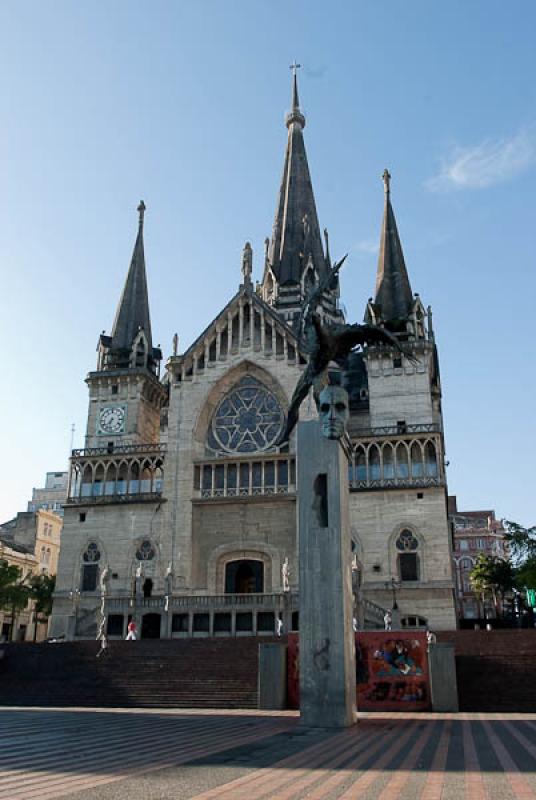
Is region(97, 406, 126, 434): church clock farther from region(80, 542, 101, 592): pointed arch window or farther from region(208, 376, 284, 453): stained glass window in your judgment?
region(80, 542, 101, 592): pointed arch window

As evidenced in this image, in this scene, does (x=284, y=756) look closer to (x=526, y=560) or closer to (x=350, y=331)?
(x=350, y=331)

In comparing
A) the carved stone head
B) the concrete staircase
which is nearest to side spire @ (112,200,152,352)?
the concrete staircase

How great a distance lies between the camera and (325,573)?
1775cm

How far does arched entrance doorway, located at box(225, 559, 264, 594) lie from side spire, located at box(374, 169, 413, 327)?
19357 millimetres

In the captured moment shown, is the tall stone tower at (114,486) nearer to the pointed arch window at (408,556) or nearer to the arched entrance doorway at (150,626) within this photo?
the arched entrance doorway at (150,626)

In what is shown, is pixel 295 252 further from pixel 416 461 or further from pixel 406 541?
pixel 406 541

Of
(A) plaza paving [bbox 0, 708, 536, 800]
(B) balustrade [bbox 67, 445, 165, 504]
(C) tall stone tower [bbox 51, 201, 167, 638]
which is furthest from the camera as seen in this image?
(B) balustrade [bbox 67, 445, 165, 504]

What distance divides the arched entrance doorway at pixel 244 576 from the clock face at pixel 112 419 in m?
13.2

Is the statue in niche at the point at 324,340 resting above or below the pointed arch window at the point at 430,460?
below

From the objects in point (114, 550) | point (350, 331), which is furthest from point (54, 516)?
point (350, 331)

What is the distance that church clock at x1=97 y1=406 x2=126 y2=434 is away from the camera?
52.8 meters

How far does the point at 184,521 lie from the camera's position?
4650 cm

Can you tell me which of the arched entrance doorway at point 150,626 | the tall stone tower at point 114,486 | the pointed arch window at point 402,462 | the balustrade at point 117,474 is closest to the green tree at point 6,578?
the tall stone tower at point 114,486

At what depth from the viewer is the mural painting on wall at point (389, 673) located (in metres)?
22.0
